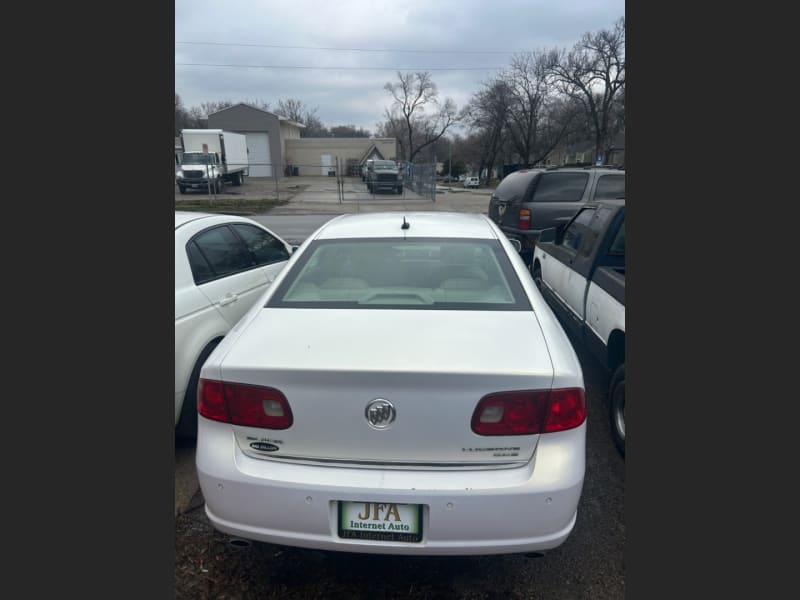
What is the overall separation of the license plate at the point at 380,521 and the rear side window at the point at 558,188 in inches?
299

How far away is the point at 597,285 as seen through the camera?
154 inches

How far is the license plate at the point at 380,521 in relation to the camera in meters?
1.95

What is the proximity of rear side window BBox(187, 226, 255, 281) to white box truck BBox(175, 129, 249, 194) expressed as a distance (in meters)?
21.3

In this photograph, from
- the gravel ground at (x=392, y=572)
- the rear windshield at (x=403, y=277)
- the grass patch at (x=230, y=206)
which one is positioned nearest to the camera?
the gravel ground at (x=392, y=572)

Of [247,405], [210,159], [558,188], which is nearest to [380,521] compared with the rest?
[247,405]

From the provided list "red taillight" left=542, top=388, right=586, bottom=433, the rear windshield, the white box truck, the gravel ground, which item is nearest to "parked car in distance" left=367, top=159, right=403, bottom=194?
the white box truck

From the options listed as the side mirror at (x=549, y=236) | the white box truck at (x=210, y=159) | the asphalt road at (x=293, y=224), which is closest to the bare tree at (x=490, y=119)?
the white box truck at (x=210, y=159)

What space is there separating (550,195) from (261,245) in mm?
5820

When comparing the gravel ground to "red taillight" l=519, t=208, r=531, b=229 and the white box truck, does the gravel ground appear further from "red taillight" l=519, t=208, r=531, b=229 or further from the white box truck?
the white box truck

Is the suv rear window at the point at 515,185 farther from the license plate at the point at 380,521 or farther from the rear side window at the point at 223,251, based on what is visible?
the license plate at the point at 380,521

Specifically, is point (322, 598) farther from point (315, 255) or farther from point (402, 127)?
point (402, 127)

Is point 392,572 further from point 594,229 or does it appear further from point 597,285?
point 594,229

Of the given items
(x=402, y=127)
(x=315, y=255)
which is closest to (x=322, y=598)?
(x=315, y=255)

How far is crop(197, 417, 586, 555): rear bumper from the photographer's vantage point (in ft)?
6.33
